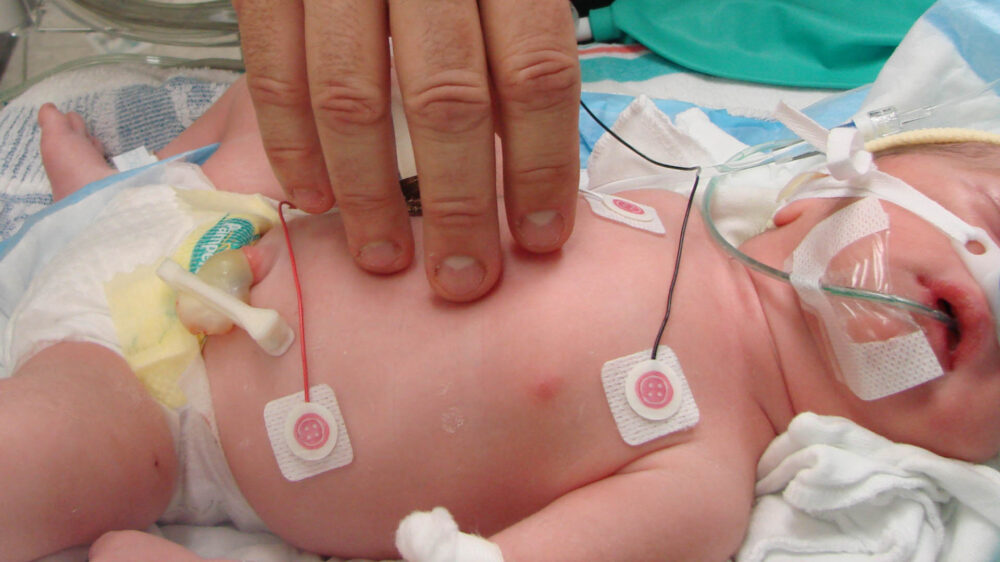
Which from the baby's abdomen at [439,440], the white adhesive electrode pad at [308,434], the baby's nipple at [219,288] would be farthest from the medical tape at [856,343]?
the baby's nipple at [219,288]

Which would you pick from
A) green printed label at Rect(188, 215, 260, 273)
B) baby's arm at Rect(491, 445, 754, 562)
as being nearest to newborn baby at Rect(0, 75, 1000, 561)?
baby's arm at Rect(491, 445, 754, 562)

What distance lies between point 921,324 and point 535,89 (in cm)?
61

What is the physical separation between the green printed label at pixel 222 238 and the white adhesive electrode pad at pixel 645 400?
0.62m

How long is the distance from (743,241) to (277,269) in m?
0.80

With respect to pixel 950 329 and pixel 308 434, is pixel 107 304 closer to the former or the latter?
pixel 308 434

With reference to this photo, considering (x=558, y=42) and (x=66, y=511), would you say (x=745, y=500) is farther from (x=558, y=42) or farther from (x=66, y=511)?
(x=66, y=511)

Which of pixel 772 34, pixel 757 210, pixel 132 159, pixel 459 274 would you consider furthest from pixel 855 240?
pixel 132 159

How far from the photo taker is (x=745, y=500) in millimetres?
934

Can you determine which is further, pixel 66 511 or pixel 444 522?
pixel 66 511

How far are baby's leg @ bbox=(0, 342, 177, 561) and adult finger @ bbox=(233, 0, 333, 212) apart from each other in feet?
1.31

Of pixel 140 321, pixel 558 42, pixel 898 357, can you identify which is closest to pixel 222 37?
pixel 140 321

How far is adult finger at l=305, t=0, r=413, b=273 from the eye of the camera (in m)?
0.72

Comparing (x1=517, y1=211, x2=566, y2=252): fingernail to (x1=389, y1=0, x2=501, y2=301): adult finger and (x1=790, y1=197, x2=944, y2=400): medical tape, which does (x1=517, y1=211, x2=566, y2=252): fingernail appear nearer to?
(x1=389, y1=0, x2=501, y2=301): adult finger

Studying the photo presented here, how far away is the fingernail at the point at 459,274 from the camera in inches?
32.2
